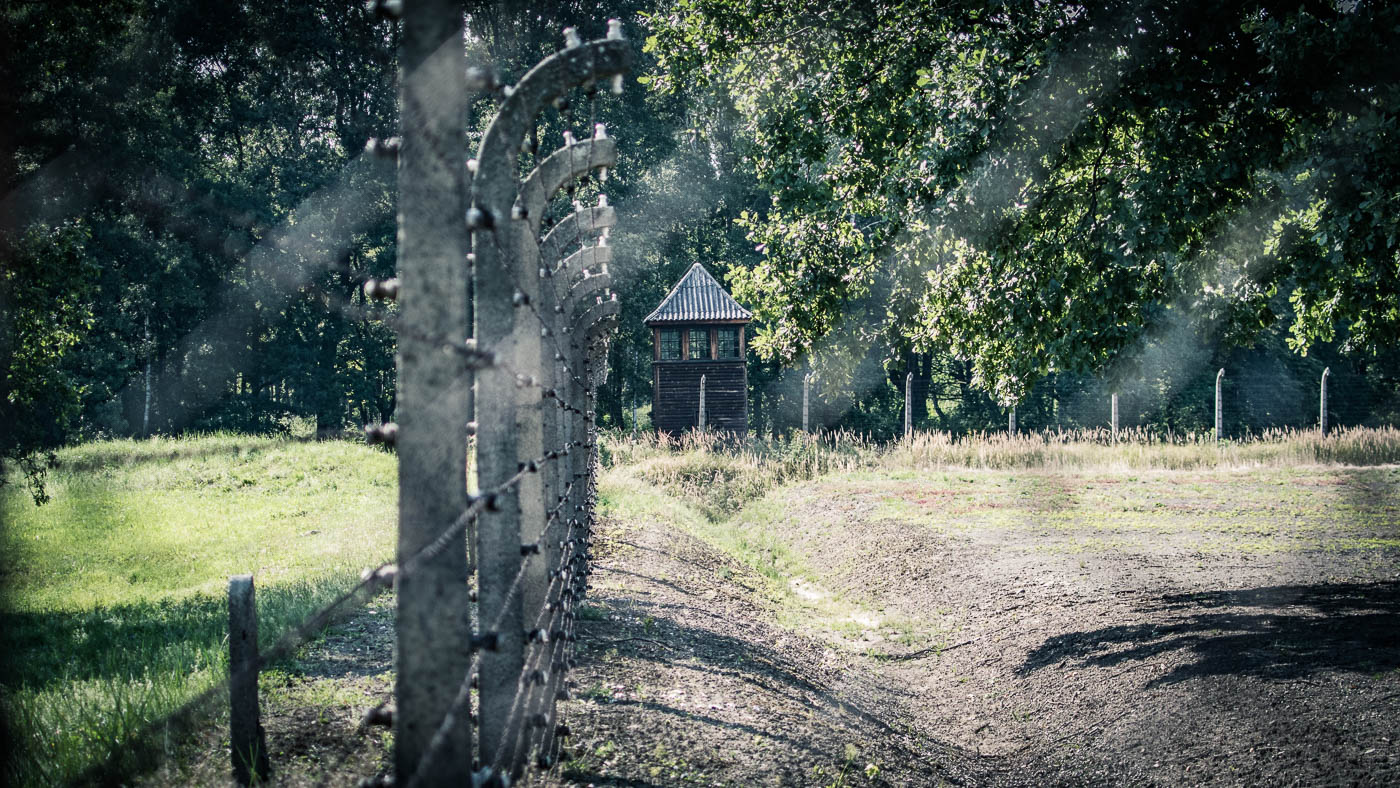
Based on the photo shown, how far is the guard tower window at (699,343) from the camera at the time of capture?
29.8 m

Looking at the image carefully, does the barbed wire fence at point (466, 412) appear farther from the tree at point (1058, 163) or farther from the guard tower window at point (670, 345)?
the guard tower window at point (670, 345)

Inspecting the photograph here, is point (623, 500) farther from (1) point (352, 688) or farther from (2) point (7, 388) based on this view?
(1) point (352, 688)

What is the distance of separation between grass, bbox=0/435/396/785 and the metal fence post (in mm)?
2770

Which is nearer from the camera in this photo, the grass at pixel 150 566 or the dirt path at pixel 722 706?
the dirt path at pixel 722 706

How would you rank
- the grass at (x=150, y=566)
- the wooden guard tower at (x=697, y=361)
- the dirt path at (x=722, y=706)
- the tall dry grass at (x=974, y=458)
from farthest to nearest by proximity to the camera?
1. the wooden guard tower at (x=697, y=361)
2. the tall dry grass at (x=974, y=458)
3. the grass at (x=150, y=566)
4. the dirt path at (x=722, y=706)

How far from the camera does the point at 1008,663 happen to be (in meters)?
8.16

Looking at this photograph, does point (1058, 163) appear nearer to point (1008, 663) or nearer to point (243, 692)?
point (1008, 663)

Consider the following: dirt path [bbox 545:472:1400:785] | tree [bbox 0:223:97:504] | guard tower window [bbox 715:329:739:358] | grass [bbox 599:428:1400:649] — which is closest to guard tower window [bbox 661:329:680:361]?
guard tower window [bbox 715:329:739:358]

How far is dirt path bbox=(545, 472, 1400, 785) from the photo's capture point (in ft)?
17.2

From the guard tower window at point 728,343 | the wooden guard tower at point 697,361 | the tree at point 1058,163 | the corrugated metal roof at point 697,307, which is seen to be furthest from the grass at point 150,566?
the guard tower window at point 728,343

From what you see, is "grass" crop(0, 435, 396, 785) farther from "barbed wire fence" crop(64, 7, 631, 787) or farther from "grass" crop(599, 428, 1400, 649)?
"grass" crop(599, 428, 1400, 649)

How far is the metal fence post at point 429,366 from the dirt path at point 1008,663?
2267 mm

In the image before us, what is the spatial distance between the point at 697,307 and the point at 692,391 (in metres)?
2.57

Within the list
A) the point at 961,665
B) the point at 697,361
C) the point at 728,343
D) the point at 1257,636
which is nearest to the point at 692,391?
the point at 697,361
